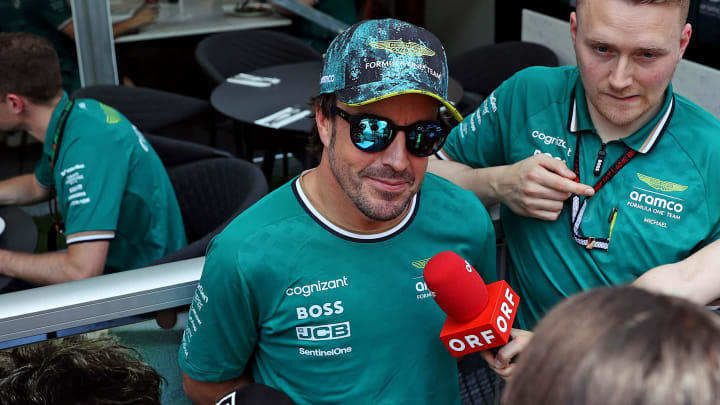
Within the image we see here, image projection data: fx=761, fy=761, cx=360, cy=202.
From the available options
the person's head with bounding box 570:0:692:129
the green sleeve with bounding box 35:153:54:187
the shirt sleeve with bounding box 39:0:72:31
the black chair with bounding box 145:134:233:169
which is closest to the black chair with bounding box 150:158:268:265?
the black chair with bounding box 145:134:233:169

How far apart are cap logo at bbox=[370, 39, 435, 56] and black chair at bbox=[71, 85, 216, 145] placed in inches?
118

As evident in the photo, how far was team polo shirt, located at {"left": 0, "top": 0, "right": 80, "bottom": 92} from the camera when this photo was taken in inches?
206

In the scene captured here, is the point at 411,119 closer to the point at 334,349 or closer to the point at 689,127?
the point at 334,349

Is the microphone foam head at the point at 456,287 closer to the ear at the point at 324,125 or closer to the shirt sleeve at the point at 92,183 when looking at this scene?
the ear at the point at 324,125

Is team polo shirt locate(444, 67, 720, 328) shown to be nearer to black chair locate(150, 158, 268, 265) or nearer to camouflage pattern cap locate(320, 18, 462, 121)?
camouflage pattern cap locate(320, 18, 462, 121)

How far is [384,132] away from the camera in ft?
4.91

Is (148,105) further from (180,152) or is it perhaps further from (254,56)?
(180,152)

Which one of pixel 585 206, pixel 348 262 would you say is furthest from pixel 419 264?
pixel 585 206

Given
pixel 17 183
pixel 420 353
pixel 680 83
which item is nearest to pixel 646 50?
pixel 420 353

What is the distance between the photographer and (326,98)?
159 centimetres

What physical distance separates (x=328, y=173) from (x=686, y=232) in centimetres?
84

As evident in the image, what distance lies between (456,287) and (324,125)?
Result: 485 mm

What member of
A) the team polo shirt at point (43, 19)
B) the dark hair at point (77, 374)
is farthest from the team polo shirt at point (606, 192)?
the team polo shirt at point (43, 19)

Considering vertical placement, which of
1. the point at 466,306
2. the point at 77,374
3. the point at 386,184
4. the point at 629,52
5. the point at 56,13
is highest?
the point at 629,52
